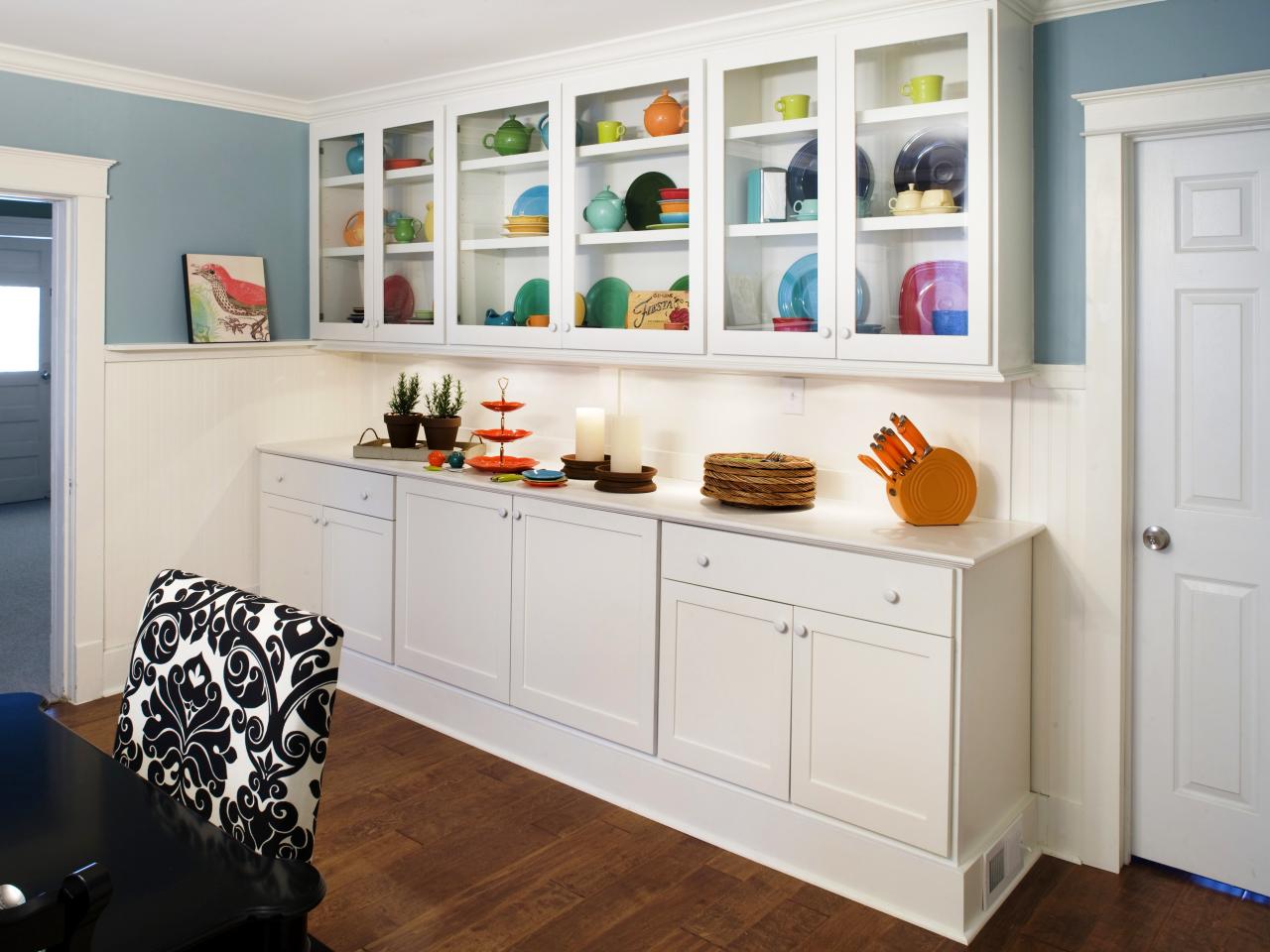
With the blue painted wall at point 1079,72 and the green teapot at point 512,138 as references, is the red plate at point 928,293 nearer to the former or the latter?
the blue painted wall at point 1079,72

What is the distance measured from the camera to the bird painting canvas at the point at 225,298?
4172 millimetres

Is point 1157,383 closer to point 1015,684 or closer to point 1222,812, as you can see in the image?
point 1015,684

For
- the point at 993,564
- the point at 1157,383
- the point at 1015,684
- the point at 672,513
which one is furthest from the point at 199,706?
the point at 1157,383

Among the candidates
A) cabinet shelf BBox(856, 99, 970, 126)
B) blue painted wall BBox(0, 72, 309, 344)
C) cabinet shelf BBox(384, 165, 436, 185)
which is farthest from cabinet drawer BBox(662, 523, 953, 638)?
blue painted wall BBox(0, 72, 309, 344)

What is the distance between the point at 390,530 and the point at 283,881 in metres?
2.62

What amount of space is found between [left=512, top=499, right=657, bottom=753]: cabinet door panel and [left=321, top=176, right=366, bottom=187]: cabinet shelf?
1.66 meters

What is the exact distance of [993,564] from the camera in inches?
105

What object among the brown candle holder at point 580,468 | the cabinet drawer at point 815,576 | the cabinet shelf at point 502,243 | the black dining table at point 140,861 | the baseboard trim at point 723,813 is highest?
the cabinet shelf at point 502,243

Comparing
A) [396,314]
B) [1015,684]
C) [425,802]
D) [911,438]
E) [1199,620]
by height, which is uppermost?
[396,314]

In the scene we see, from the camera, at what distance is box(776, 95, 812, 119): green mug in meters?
2.96

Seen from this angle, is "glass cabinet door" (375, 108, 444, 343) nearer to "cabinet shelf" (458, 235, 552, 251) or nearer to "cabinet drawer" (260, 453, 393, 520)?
"cabinet shelf" (458, 235, 552, 251)

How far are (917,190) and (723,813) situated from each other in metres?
1.77

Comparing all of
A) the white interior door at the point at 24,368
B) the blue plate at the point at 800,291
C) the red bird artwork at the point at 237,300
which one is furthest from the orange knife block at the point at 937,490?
the white interior door at the point at 24,368

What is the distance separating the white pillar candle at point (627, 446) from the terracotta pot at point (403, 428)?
966 mm
